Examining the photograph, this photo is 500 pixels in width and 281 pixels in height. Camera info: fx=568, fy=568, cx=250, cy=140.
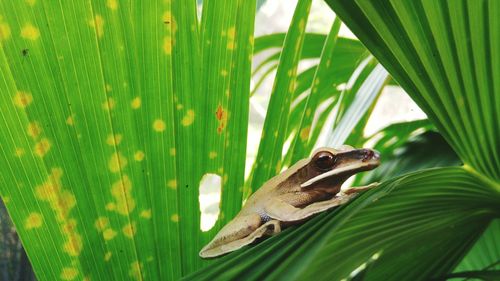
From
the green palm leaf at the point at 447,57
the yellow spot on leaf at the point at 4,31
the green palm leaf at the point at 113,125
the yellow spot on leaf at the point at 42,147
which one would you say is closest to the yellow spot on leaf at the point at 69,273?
the green palm leaf at the point at 113,125

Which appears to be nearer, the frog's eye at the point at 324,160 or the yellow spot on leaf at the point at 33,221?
the yellow spot on leaf at the point at 33,221

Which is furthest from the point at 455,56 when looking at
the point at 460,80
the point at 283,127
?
the point at 283,127

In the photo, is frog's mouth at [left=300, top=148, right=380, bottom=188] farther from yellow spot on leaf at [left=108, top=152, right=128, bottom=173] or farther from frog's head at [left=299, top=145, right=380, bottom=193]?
yellow spot on leaf at [left=108, top=152, right=128, bottom=173]

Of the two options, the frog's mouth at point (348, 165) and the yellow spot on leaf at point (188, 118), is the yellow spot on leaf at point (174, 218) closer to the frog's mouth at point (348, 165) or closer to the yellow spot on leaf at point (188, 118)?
the yellow spot on leaf at point (188, 118)

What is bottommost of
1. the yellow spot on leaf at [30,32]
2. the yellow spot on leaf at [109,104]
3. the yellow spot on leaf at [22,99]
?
the yellow spot on leaf at [109,104]

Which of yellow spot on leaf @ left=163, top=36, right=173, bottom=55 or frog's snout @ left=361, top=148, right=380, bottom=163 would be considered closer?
yellow spot on leaf @ left=163, top=36, right=173, bottom=55

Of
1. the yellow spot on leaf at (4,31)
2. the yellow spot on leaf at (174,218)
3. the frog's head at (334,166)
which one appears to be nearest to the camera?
the yellow spot on leaf at (4,31)

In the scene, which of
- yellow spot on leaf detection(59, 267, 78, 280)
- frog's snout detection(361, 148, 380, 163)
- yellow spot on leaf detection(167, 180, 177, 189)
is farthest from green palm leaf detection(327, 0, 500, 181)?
yellow spot on leaf detection(59, 267, 78, 280)
